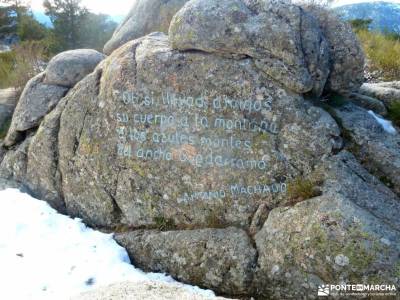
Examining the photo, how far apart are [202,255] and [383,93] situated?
4.34 m

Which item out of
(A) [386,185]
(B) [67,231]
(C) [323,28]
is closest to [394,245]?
(A) [386,185]

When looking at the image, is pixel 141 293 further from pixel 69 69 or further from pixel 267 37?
pixel 69 69

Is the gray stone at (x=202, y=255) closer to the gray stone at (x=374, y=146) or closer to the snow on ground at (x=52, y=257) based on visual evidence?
the snow on ground at (x=52, y=257)

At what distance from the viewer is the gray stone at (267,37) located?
18.7 ft

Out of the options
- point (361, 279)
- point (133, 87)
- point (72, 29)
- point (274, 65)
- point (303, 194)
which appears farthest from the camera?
point (72, 29)

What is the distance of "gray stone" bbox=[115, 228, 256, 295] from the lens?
5.25m

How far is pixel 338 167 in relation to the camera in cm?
538

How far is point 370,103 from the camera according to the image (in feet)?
22.1

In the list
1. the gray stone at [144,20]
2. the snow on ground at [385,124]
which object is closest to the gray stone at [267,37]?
the snow on ground at [385,124]

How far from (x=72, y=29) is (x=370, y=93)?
42.9 ft

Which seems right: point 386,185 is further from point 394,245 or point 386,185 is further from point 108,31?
point 108,31

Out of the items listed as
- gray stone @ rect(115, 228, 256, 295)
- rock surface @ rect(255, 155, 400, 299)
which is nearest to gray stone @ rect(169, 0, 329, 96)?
rock surface @ rect(255, 155, 400, 299)

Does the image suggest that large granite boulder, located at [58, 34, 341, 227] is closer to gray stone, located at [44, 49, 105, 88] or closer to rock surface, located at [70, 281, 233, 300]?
rock surface, located at [70, 281, 233, 300]

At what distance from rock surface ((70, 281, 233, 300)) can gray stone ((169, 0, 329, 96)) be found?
3.13m
